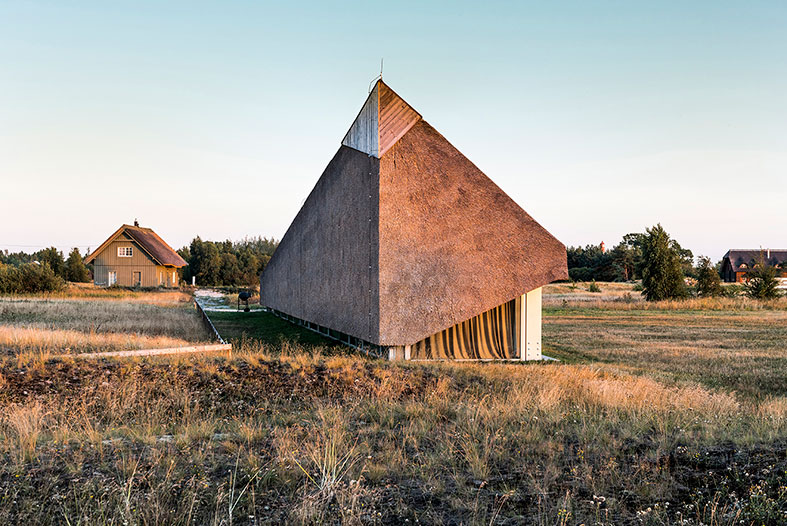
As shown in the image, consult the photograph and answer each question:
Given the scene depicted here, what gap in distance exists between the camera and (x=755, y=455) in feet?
17.1

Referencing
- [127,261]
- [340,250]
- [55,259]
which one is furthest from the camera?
[55,259]

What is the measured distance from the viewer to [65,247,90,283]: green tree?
61469 mm

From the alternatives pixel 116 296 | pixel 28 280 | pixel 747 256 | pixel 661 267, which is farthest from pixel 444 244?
pixel 747 256

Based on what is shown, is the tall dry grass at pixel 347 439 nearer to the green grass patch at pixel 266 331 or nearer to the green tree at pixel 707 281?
the green grass patch at pixel 266 331

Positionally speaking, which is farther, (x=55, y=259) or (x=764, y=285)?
(x=55, y=259)

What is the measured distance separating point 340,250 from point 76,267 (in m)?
58.4

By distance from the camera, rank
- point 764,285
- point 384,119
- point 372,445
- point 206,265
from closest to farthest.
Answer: point 372,445 → point 384,119 → point 764,285 → point 206,265

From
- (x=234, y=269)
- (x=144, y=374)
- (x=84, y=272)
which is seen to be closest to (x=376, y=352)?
(x=144, y=374)

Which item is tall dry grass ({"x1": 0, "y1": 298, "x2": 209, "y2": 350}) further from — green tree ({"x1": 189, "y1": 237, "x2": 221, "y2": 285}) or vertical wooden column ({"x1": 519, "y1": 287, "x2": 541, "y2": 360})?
green tree ({"x1": 189, "y1": 237, "x2": 221, "y2": 285})

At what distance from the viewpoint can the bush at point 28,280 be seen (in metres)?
37.8

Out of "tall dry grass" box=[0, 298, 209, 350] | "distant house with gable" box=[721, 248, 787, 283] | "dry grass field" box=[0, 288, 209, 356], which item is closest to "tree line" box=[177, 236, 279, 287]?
"dry grass field" box=[0, 288, 209, 356]

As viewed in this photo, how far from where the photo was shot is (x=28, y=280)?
38375 mm

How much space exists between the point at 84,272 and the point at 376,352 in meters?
60.7

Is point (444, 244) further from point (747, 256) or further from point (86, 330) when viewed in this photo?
point (747, 256)
